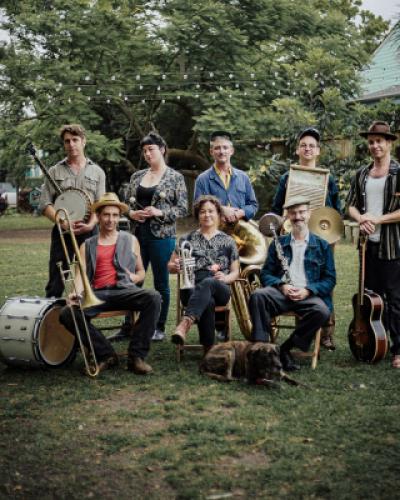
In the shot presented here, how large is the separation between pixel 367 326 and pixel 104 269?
7.24 feet

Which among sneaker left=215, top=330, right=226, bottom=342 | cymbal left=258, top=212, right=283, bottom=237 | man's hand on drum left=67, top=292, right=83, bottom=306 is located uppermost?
cymbal left=258, top=212, right=283, bottom=237

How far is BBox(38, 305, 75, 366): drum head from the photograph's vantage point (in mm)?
6039

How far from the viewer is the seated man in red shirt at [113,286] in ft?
19.7

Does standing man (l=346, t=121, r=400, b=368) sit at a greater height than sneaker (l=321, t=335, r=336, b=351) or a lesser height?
greater

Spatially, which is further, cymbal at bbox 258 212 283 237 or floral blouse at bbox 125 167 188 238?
floral blouse at bbox 125 167 188 238

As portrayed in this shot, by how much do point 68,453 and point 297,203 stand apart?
2.85 meters

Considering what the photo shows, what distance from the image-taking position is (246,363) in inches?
224

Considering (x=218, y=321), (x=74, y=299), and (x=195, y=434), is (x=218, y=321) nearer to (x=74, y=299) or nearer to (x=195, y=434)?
(x=74, y=299)

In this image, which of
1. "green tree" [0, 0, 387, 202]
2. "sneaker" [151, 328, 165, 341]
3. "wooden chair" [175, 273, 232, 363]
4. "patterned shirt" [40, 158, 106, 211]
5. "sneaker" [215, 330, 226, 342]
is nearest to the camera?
"wooden chair" [175, 273, 232, 363]

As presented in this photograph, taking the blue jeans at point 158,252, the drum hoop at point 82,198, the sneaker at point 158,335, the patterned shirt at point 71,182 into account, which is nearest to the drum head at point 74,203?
the drum hoop at point 82,198

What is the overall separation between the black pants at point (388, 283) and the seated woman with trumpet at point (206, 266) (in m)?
1.13

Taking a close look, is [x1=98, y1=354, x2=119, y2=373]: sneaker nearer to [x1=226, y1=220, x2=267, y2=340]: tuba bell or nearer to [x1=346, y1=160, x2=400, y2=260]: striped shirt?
[x1=226, y1=220, x2=267, y2=340]: tuba bell

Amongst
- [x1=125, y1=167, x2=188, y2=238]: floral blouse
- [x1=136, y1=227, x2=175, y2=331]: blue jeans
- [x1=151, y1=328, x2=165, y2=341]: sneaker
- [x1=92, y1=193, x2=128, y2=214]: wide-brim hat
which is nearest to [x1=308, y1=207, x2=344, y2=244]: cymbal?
[x1=125, y1=167, x2=188, y2=238]: floral blouse

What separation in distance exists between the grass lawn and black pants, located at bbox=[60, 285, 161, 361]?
24cm
